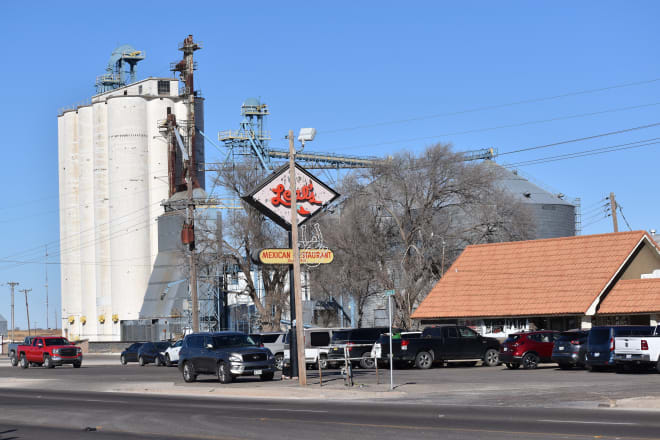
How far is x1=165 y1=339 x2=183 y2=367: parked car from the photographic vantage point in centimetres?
4647

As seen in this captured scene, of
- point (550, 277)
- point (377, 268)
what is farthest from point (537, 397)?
point (377, 268)

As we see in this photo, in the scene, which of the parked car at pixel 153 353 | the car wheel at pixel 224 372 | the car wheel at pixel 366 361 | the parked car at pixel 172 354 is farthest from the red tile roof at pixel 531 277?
the car wheel at pixel 224 372

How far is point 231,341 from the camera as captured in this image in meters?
30.2

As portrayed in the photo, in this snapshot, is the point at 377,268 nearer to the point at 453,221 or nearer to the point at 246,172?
the point at 453,221

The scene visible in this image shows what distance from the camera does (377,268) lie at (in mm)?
57031

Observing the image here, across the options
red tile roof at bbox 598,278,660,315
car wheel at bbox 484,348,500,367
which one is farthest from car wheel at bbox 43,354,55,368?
red tile roof at bbox 598,278,660,315

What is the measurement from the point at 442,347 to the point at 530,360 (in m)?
3.85

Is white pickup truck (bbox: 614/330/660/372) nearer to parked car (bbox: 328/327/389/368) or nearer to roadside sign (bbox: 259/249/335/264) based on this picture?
roadside sign (bbox: 259/249/335/264)

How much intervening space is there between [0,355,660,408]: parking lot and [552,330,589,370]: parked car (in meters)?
0.55

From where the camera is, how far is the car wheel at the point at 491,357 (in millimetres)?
36906

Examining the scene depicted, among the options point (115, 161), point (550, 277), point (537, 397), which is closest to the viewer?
point (537, 397)

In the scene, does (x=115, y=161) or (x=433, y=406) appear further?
(x=115, y=161)

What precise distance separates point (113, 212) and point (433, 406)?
66.1m

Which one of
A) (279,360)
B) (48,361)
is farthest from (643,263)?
(48,361)
